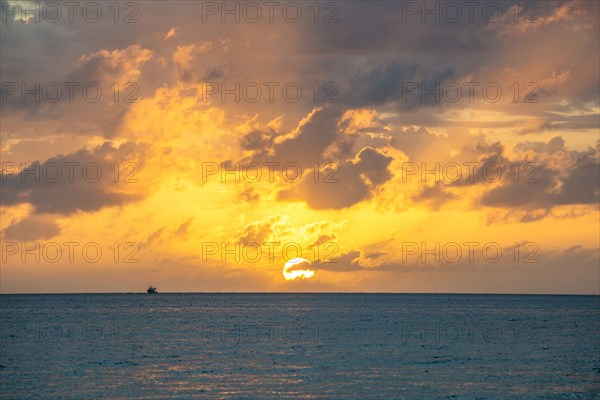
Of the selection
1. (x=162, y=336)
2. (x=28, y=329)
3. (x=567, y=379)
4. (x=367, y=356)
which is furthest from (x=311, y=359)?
(x=28, y=329)

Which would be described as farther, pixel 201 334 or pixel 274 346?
pixel 201 334

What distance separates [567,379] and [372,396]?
75.2 feet

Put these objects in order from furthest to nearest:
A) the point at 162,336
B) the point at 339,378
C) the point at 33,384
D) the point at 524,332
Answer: the point at 524,332
the point at 162,336
the point at 339,378
the point at 33,384

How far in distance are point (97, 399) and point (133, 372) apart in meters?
15.9

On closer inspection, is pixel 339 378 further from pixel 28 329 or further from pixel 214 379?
pixel 28 329

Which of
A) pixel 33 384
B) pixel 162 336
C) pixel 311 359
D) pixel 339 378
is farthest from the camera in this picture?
pixel 162 336

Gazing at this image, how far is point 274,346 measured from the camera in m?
106

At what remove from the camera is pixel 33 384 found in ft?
224

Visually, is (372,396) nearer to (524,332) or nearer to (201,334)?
(201,334)

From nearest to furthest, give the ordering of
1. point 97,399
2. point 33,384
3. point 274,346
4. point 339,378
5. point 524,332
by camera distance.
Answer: point 97,399
point 33,384
point 339,378
point 274,346
point 524,332

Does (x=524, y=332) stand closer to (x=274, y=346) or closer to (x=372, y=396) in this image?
(x=274, y=346)

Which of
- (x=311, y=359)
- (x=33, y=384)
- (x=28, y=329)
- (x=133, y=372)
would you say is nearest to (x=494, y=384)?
(x=311, y=359)

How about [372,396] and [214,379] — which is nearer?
[372,396]

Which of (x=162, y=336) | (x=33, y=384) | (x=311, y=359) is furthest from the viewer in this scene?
(x=162, y=336)
